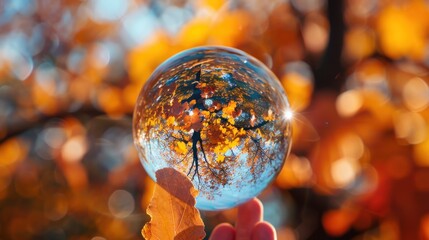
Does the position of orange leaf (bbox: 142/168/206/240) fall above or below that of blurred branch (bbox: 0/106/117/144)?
above

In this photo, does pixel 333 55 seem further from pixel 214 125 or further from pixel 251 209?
pixel 214 125

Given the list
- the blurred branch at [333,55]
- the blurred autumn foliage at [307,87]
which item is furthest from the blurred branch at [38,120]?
the blurred branch at [333,55]

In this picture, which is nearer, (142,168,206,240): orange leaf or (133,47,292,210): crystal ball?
(142,168,206,240): orange leaf

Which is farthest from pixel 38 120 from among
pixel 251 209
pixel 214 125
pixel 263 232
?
pixel 214 125

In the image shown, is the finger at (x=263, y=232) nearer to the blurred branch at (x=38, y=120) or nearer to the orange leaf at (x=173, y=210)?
the orange leaf at (x=173, y=210)

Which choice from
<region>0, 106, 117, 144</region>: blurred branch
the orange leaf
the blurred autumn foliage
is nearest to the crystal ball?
the orange leaf

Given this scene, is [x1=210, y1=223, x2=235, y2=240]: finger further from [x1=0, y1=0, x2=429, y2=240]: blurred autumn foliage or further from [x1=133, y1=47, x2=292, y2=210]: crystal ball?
[x1=0, y1=0, x2=429, y2=240]: blurred autumn foliage
